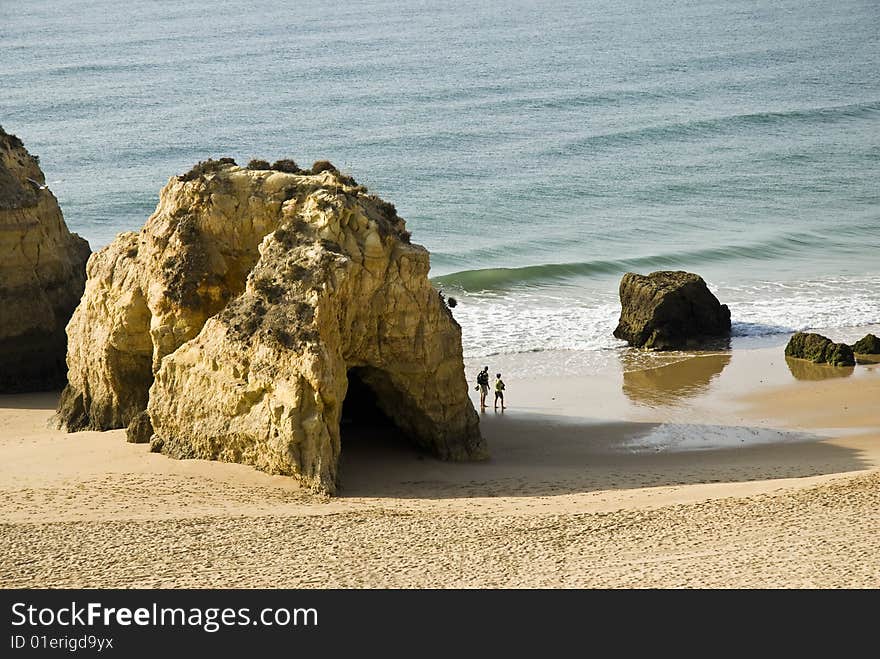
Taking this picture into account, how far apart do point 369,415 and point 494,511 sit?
4953 mm

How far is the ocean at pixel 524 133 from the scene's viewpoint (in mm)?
35656

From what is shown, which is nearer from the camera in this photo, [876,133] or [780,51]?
[876,133]

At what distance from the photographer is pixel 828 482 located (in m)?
16.3

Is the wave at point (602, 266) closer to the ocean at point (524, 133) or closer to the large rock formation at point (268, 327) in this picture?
the ocean at point (524, 133)

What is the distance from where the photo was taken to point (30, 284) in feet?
80.2

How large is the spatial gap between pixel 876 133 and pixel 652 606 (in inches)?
1896

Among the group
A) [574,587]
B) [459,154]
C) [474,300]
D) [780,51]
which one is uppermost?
[780,51]

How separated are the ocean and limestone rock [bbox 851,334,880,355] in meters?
2.35

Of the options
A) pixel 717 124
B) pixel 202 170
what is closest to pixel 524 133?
pixel 717 124

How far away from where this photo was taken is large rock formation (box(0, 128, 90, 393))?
24.1 m

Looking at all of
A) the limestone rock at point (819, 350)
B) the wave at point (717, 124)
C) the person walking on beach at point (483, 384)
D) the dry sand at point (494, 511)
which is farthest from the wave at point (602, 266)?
the dry sand at point (494, 511)

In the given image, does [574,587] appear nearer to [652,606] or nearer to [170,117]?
[652,606]

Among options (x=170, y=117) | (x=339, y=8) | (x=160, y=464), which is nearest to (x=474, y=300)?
(x=160, y=464)

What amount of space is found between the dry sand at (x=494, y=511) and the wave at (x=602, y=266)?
1323 cm
